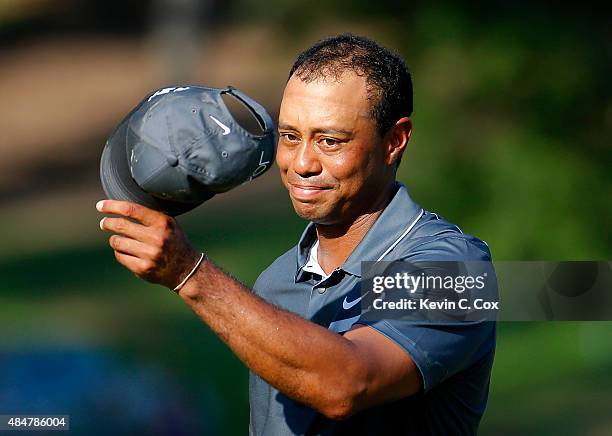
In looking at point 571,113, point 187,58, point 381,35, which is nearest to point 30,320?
point 187,58

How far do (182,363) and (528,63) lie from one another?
2.52 metres

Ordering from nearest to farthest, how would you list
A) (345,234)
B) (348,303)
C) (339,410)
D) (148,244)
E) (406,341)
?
(148,244)
(339,410)
(406,341)
(348,303)
(345,234)

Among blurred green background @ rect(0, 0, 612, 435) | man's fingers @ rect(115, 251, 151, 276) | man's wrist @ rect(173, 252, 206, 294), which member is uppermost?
man's fingers @ rect(115, 251, 151, 276)

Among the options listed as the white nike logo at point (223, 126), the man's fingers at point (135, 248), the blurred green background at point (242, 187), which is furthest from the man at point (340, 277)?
the blurred green background at point (242, 187)

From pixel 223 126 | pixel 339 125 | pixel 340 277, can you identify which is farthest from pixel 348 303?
pixel 223 126

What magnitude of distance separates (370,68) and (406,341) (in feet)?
2.49

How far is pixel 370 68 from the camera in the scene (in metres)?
2.69

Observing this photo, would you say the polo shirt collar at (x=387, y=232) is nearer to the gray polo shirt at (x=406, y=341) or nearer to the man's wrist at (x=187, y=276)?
the gray polo shirt at (x=406, y=341)

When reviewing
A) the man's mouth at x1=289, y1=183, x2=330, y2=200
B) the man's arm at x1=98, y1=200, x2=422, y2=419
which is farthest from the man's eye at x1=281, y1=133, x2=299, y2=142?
the man's arm at x1=98, y1=200, x2=422, y2=419

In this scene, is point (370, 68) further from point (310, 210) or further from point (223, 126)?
point (223, 126)

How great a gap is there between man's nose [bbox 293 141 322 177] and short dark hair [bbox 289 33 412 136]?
174 millimetres

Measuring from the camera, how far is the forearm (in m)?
2.09

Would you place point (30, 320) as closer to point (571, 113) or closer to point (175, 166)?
point (571, 113)

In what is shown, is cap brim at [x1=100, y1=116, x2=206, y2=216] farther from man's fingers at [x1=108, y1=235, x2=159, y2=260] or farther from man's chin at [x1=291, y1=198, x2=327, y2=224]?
man's chin at [x1=291, y1=198, x2=327, y2=224]
